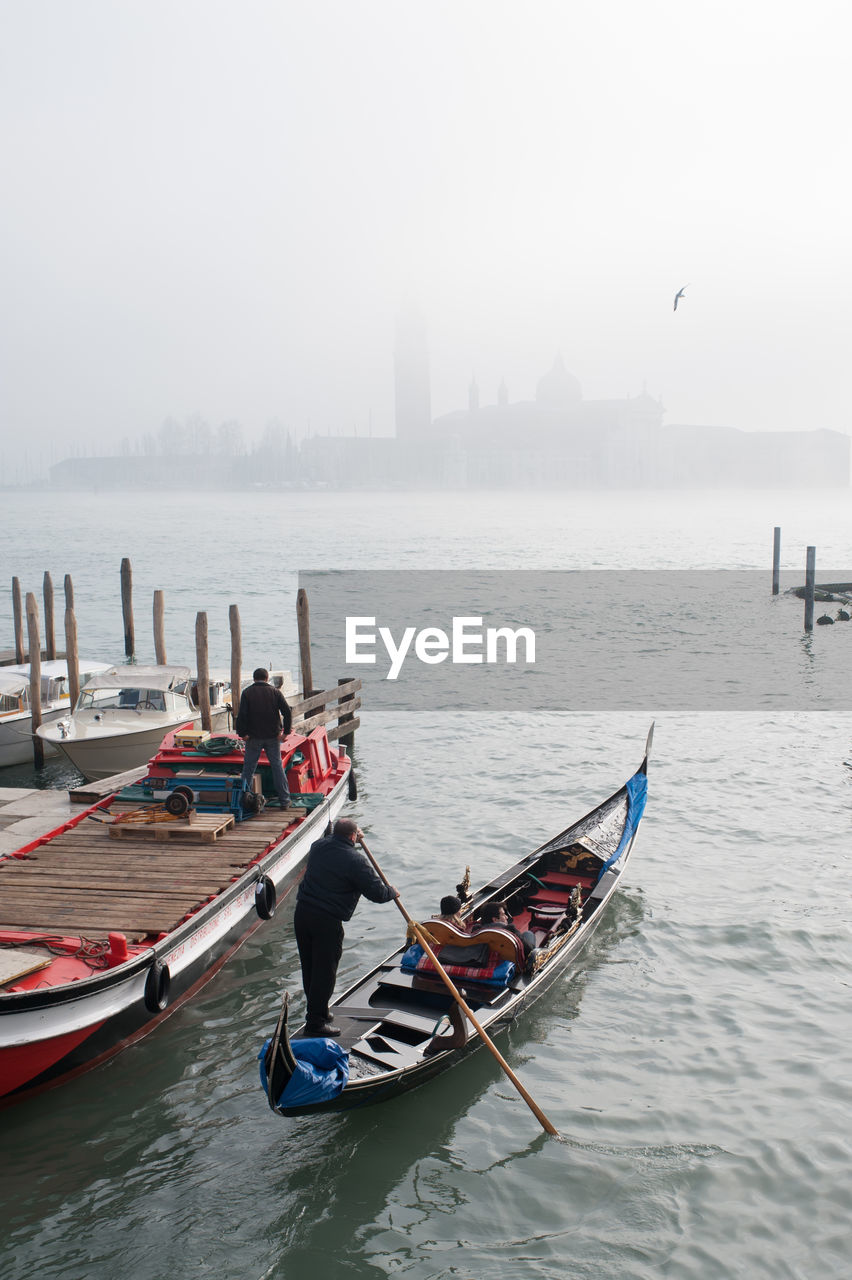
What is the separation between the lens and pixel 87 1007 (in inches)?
338

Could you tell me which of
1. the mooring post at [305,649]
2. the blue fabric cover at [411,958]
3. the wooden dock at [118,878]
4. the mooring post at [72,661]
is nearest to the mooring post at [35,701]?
the mooring post at [72,661]

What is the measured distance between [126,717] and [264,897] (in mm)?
9093

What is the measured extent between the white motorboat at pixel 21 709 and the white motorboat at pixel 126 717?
701 mm

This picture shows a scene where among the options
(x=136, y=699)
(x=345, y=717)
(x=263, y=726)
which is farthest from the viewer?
(x=345, y=717)

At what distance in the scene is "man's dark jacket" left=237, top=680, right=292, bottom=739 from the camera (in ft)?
43.1

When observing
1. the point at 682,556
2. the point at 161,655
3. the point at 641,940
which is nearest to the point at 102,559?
the point at 682,556

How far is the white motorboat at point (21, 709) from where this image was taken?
65.8 feet

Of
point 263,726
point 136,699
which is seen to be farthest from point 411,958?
point 136,699

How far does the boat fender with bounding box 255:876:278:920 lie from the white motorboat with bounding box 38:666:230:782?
7.79m

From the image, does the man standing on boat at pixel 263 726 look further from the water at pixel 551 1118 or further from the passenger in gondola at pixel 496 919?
the passenger in gondola at pixel 496 919

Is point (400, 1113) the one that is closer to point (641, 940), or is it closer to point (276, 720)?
point (641, 940)

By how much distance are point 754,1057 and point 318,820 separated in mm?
6485

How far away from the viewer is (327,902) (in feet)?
28.2

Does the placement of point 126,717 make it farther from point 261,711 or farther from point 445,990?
point 445,990
